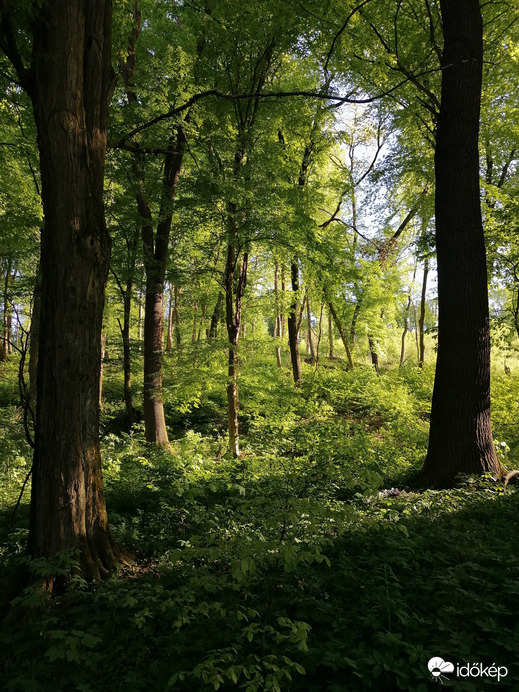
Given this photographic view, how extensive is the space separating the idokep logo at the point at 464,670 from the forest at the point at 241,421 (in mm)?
Result: 11

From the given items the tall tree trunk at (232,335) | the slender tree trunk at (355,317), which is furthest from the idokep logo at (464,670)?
the slender tree trunk at (355,317)

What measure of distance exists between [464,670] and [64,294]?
3.66 meters

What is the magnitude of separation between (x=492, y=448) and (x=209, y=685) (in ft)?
15.8

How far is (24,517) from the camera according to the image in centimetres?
471

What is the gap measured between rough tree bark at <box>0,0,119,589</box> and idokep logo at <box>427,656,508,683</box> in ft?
8.57

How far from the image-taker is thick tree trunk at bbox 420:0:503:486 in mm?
5180

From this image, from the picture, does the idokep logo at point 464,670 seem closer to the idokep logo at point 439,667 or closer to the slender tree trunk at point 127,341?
the idokep logo at point 439,667

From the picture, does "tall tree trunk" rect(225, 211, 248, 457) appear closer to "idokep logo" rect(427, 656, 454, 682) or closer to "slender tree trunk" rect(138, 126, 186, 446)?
"slender tree trunk" rect(138, 126, 186, 446)

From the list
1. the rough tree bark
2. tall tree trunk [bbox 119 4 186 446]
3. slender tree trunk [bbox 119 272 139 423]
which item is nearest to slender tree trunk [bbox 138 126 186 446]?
tall tree trunk [bbox 119 4 186 446]

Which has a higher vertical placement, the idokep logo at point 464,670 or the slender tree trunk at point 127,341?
the slender tree trunk at point 127,341

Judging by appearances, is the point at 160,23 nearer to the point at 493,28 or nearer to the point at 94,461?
the point at 493,28

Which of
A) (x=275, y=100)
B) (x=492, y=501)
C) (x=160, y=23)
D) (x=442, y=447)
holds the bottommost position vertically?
(x=492, y=501)

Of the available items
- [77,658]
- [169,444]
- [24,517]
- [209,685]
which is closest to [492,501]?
[209,685]

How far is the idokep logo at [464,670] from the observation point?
176cm
